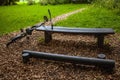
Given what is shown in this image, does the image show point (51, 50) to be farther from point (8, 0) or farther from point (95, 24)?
point (8, 0)

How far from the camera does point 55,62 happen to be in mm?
5270

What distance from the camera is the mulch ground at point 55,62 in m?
4.58

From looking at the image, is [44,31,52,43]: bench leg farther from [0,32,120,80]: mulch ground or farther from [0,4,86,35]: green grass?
[0,4,86,35]: green grass

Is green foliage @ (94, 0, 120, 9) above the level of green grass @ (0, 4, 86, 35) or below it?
above

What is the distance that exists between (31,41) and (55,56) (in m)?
2.38

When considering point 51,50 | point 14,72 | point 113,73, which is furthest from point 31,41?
point 113,73

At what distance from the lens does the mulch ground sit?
458 cm

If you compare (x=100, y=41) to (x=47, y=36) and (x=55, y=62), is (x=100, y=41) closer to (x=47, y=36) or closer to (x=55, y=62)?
(x=55, y=62)

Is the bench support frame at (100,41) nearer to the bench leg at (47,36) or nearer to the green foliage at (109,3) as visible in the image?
Result: the bench leg at (47,36)

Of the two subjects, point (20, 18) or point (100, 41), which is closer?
point (100, 41)

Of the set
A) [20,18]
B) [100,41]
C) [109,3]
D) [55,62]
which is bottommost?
[55,62]

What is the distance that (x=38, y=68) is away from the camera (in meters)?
4.98

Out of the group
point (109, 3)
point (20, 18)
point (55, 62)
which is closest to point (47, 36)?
point (55, 62)

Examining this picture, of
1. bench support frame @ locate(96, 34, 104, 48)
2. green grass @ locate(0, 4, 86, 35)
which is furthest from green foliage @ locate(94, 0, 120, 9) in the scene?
bench support frame @ locate(96, 34, 104, 48)
